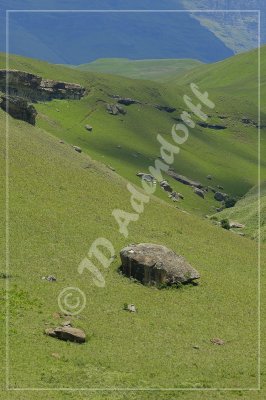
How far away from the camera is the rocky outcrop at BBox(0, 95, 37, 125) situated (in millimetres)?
109294

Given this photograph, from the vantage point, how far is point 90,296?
182ft

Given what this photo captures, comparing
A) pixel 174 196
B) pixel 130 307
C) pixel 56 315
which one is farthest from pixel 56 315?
pixel 174 196

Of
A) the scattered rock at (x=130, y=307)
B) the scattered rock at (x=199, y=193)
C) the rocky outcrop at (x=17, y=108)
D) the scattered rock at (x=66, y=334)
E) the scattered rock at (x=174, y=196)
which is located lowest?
the scattered rock at (x=199, y=193)

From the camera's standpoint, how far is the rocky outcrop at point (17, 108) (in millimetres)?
109294

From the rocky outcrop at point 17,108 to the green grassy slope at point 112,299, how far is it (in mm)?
15243

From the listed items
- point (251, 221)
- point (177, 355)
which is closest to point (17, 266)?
point (177, 355)

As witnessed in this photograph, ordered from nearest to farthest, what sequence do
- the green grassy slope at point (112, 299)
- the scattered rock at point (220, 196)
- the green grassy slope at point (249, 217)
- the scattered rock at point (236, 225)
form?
the green grassy slope at point (112, 299) < the green grassy slope at point (249, 217) < the scattered rock at point (236, 225) < the scattered rock at point (220, 196)

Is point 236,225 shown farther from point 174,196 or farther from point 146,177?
point 146,177

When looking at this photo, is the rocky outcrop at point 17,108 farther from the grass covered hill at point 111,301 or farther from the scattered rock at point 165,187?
the scattered rock at point 165,187

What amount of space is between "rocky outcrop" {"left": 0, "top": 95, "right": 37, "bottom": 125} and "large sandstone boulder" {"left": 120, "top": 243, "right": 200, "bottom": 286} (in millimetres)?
53478

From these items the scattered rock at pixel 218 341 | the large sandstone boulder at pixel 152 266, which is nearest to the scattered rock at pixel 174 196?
the large sandstone boulder at pixel 152 266

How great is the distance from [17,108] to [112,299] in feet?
201

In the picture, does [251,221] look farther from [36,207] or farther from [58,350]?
[58,350]

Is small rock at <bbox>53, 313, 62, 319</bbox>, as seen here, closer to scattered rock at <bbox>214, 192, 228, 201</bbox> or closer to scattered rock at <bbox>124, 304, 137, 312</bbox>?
scattered rock at <bbox>124, 304, 137, 312</bbox>
